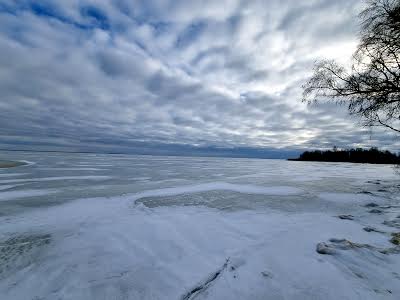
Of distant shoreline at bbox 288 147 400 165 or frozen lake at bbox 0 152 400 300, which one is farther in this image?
distant shoreline at bbox 288 147 400 165

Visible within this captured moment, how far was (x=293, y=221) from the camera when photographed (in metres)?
3.67

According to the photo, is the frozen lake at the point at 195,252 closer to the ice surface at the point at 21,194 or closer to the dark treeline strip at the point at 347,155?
the ice surface at the point at 21,194

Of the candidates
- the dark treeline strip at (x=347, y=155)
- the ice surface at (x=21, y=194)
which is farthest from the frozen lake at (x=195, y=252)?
the dark treeline strip at (x=347, y=155)

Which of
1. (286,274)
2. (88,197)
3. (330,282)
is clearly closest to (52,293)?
(286,274)

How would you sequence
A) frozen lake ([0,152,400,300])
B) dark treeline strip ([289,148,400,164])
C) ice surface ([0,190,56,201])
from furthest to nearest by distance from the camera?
dark treeline strip ([289,148,400,164]), ice surface ([0,190,56,201]), frozen lake ([0,152,400,300])

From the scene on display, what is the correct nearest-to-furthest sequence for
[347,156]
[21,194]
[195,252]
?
[195,252] < [21,194] < [347,156]

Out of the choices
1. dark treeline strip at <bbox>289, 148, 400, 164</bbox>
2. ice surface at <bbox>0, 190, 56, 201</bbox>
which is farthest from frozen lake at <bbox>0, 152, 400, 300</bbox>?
dark treeline strip at <bbox>289, 148, 400, 164</bbox>

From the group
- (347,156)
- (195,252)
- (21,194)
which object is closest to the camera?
(195,252)

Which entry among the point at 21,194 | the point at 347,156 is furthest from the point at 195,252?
the point at 347,156

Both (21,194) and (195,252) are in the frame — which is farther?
(21,194)

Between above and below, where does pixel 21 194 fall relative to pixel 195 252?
below

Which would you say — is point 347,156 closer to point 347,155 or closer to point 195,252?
point 347,155

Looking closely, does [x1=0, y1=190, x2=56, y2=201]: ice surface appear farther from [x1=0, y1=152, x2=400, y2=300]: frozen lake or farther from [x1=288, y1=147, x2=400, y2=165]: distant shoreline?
[x1=288, y1=147, x2=400, y2=165]: distant shoreline

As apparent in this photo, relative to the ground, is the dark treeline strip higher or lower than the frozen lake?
higher
